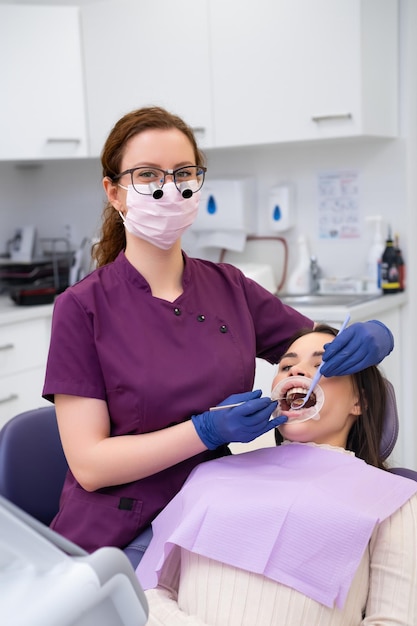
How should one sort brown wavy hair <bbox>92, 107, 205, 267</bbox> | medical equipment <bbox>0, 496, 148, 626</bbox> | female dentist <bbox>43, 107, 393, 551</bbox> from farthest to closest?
brown wavy hair <bbox>92, 107, 205, 267</bbox> → female dentist <bbox>43, 107, 393, 551</bbox> → medical equipment <bbox>0, 496, 148, 626</bbox>

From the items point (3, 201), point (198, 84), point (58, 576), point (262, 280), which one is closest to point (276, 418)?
point (58, 576)

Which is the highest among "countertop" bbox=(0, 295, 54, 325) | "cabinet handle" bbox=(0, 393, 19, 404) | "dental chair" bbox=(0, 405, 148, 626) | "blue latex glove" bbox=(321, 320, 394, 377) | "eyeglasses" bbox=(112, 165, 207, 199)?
"eyeglasses" bbox=(112, 165, 207, 199)

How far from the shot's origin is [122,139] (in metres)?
1.40

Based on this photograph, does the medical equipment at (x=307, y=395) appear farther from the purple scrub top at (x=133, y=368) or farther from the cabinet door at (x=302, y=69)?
the cabinet door at (x=302, y=69)

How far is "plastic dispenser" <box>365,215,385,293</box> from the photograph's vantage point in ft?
9.77

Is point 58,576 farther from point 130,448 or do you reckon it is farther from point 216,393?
point 216,393

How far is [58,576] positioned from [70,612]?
3 centimetres

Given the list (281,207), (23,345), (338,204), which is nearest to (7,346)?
(23,345)

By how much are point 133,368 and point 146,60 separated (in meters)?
2.06

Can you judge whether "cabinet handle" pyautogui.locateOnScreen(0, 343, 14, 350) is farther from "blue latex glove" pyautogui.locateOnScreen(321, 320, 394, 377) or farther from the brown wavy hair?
"blue latex glove" pyautogui.locateOnScreen(321, 320, 394, 377)

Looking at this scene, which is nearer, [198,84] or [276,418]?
[276,418]

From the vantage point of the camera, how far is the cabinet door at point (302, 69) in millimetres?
2713

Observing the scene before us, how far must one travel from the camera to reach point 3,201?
3664 mm

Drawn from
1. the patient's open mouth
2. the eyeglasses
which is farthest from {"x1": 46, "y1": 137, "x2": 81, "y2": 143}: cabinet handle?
the patient's open mouth
